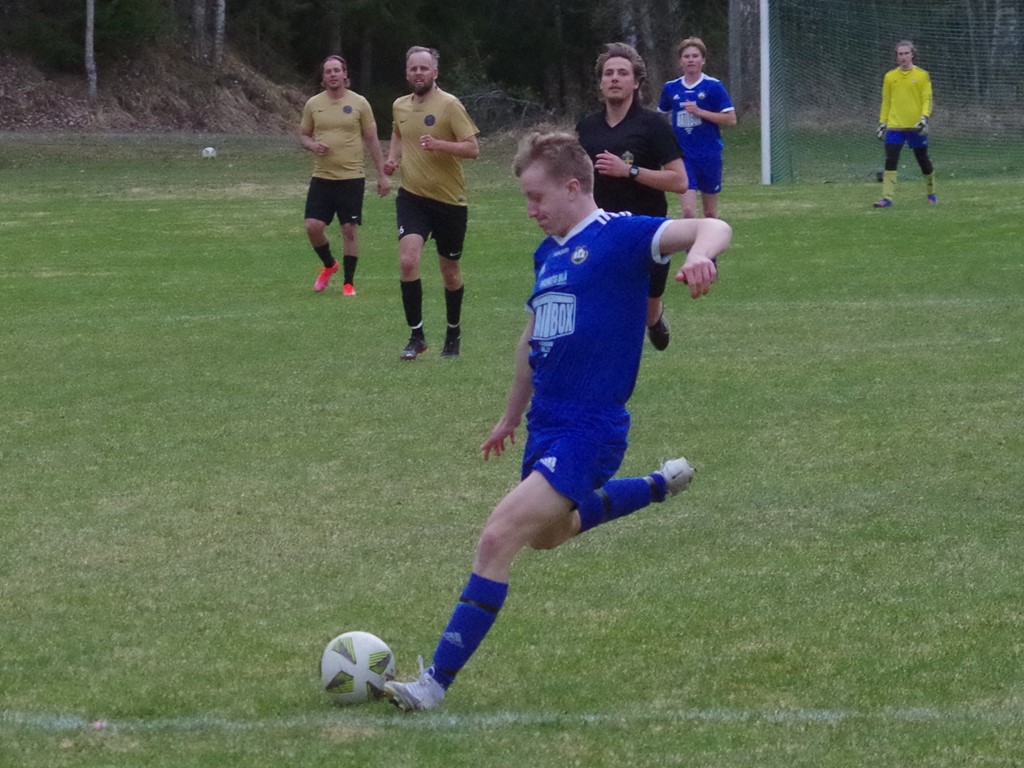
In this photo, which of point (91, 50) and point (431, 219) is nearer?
point (431, 219)

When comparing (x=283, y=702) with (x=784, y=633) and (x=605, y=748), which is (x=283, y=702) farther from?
(x=784, y=633)

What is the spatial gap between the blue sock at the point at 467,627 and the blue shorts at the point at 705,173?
434 inches

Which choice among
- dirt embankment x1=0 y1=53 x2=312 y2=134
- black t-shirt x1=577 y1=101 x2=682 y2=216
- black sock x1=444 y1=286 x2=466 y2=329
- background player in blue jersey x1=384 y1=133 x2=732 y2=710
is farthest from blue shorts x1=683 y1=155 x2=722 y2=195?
dirt embankment x1=0 y1=53 x2=312 y2=134

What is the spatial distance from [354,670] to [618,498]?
124cm

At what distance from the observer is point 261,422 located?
30.0 ft

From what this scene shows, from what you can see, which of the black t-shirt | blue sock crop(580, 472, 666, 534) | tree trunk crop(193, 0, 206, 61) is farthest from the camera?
tree trunk crop(193, 0, 206, 61)

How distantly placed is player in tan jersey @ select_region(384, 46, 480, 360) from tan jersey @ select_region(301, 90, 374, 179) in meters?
2.91

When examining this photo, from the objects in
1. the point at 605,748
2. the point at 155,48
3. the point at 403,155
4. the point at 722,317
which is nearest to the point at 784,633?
the point at 605,748

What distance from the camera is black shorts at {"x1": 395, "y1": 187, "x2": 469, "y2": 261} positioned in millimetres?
11125

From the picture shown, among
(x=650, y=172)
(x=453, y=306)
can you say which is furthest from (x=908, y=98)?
(x=650, y=172)

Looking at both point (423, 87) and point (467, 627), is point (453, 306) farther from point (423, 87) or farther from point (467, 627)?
point (467, 627)

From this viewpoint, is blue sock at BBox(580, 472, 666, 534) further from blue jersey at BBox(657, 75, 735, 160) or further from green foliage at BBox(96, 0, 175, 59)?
green foliage at BBox(96, 0, 175, 59)

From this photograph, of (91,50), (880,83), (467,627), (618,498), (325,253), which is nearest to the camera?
(467,627)

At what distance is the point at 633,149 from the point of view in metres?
9.64
